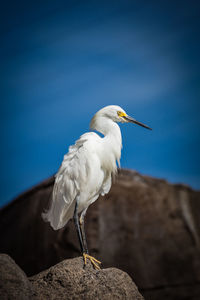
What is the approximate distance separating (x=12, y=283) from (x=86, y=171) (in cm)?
105

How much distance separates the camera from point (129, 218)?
17.6 feet

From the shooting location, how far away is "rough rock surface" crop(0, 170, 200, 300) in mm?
5098

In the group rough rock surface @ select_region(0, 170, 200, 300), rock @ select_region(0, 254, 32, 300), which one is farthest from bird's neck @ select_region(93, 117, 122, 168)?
rough rock surface @ select_region(0, 170, 200, 300)

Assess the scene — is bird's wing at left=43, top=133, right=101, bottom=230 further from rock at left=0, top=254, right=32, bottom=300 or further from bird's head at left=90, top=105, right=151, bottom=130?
rock at left=0, top=254, right=32, bottom=300

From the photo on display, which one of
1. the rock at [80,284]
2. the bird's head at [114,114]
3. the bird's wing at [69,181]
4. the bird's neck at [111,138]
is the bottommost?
the rock at [80,284]

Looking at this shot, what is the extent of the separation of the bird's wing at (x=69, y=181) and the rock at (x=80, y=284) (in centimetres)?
43

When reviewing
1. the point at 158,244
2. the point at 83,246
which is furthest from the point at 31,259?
the point at 83,246

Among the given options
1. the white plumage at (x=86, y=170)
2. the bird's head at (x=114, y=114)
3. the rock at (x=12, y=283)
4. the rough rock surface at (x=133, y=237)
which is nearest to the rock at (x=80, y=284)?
the rock at (x=12, y=283)

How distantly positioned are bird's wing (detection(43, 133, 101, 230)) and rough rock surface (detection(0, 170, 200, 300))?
7.68 ft

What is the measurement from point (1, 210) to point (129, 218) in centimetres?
234

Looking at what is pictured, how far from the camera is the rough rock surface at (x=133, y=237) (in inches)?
201

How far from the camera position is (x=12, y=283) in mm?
1987

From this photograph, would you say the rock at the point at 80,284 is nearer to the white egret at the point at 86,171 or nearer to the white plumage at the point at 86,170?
the white egret at the point at 86,171

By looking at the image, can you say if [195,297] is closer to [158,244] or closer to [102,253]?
[158,244]
